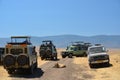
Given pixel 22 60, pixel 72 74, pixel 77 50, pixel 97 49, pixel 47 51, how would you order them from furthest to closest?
pixel 77 50 < pixel 47 51 < pixel 97 49 < pixel 72 74 < pixel 22 60

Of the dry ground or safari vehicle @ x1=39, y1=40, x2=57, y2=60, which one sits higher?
safari vehicle @ x1=39, y1=40, x2=57, y2=60

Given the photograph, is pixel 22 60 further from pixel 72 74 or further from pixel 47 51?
pixel 47 51

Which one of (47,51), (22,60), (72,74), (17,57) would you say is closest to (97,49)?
(72,74)

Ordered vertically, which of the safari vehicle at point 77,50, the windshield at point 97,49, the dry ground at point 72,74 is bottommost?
the dry ground at point 72,74

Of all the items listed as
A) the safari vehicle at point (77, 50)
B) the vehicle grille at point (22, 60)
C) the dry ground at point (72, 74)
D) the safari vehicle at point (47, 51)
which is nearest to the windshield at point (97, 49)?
the dry ground at point (72, 74)

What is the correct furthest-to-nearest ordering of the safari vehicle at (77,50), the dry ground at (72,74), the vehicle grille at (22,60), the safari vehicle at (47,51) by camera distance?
the safari vehicle at (77,50) → the safari vehicle at (47,51) → the vehicle grille at (22,60) → the dry ground at (72,74)

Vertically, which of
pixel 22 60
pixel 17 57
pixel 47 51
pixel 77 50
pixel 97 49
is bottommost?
pixel 77 50

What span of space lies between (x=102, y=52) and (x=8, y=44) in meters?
9.95

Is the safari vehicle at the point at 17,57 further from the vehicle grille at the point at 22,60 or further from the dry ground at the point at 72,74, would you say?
the dry ground at the point at 72,74

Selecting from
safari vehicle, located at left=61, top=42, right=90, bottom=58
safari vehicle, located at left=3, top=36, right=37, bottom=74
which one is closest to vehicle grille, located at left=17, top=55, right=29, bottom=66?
safari vehicle, located at left=3, top=36, right=37, bottom=74

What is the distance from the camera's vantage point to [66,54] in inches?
2468

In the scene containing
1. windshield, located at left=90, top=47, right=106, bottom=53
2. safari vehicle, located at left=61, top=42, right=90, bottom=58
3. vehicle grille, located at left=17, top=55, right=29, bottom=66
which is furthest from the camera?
safari vehicle, located at left=61, top=42, right=90, bottom=58

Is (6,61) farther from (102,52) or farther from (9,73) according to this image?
(102,52)

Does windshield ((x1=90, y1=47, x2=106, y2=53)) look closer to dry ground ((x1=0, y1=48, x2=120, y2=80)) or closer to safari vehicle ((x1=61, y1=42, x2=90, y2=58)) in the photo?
dry ground ((x1=0, y1=48, x2=120, y2=80))
